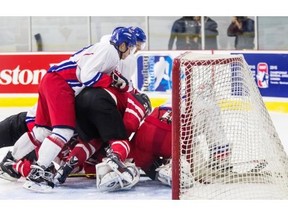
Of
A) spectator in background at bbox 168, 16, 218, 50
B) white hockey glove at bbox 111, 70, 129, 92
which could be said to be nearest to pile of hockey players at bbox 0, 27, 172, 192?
white hockey glove at bbox 111, 70, 129, 92

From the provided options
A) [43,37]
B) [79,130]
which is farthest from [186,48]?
[79,130]

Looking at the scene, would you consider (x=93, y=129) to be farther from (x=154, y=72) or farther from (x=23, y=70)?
(x=23, y=70)

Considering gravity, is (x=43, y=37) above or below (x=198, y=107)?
above

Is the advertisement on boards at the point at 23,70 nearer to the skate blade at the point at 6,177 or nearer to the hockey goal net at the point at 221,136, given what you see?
the skate blade at the point at 6,177

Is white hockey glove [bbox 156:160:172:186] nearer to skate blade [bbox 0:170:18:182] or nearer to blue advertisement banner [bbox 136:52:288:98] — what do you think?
skate blade [bbox 0:170:18:182]

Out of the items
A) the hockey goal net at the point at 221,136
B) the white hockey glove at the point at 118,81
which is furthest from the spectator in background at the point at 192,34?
the hockey goal net at the point at 221,136

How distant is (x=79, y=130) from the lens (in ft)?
9.82

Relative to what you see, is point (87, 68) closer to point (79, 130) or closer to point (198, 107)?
point (79, 130)

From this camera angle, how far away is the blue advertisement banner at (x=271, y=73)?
551 centimetres

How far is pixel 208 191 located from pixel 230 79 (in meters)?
0.48

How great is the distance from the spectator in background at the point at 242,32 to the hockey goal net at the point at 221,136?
11.4 ft

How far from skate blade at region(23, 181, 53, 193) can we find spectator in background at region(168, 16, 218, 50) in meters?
3.63
